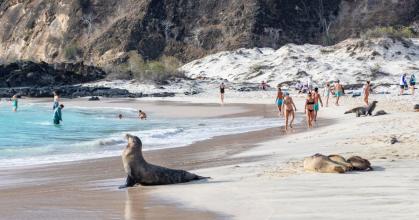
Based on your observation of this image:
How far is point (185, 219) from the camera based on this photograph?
6.56 meters

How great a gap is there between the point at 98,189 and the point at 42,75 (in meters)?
46.3

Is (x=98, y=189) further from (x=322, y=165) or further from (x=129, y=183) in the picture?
(x=322, y=165)

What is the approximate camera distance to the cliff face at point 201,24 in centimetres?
6520

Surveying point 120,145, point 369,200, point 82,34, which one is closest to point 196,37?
point 82,34

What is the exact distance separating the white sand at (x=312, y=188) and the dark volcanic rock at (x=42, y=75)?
42.5 m

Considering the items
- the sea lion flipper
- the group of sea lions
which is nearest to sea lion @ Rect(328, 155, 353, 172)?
the group of sea lions

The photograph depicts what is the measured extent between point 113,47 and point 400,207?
205 feet

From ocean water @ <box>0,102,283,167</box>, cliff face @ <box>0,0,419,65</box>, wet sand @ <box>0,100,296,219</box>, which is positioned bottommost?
ocean water @ <box>0,102,283,167</box>

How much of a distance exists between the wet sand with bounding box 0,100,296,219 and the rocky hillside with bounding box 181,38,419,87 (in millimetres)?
28415

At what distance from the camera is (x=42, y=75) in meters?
53.8

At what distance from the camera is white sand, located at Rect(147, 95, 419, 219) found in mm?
6570

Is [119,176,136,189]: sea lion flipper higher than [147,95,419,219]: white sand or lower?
lower

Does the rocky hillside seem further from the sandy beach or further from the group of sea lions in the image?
the group of sea lions

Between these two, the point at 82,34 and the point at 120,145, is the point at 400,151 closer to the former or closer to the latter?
the point at 120,145
